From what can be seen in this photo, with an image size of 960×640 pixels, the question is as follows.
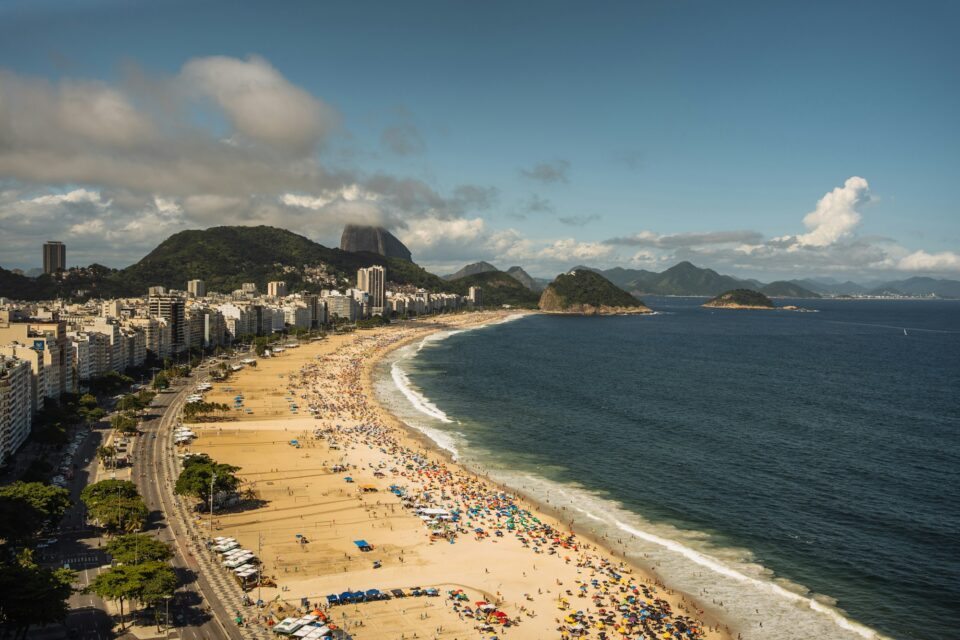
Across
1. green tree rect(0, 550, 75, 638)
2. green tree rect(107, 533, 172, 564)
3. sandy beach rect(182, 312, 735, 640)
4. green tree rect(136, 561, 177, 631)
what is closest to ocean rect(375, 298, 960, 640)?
sandy beach rect(182, 312, 735, 640)

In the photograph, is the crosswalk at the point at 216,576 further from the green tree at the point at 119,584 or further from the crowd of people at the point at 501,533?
the crowd of people at the point at 501,533

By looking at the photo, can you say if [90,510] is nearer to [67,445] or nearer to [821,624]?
[67,445]

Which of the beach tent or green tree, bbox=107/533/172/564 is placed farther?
green tree, bbox=107/533/172/564

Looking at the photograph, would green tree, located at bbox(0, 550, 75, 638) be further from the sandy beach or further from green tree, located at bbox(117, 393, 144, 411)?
green tree, located at bbox(117, 393, 144, 411)

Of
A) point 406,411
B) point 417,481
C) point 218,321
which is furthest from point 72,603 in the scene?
point 218,321

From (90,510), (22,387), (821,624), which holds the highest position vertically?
(22,387)

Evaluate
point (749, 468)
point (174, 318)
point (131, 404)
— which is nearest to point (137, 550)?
point (131, 404)
